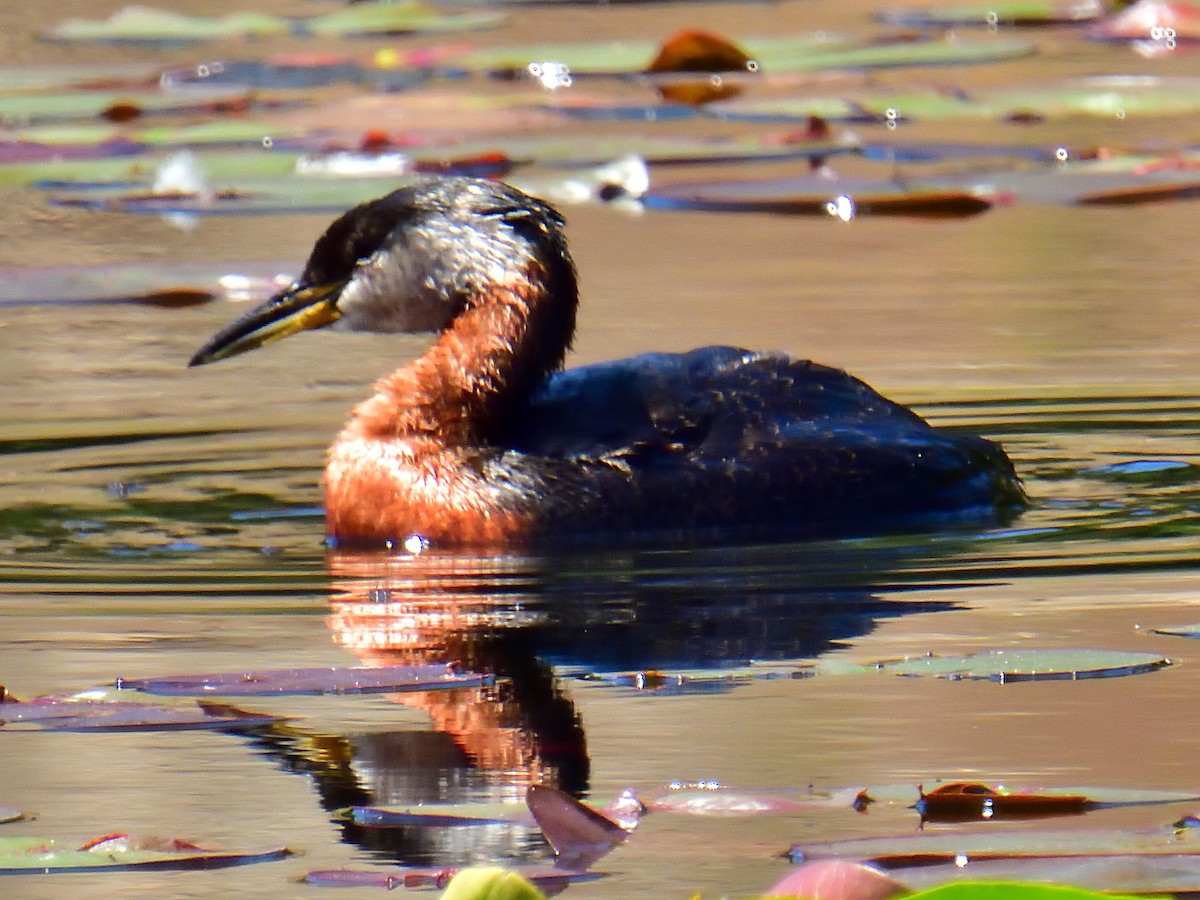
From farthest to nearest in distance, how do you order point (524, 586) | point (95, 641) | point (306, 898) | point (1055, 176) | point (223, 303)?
point (1055, 176)
point (223, 303)
point (524, 586)
point (95, 641)
point (306, 898)

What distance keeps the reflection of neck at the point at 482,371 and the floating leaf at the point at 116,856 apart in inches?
118

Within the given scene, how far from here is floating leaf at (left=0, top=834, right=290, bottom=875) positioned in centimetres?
341

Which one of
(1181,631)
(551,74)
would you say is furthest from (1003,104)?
(1181,631)

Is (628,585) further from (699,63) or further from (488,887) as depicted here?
(699,63)

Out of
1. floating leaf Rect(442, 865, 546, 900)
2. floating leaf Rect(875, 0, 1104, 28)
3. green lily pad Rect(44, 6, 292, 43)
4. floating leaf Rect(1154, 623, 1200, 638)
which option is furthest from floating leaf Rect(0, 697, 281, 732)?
floating leaf Rect(875, 0, 1104, 28)

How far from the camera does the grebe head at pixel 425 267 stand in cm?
654

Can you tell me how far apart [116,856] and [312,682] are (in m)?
1.07

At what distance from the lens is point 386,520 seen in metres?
6.34

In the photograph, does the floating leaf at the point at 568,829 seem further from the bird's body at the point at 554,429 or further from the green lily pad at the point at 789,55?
the green lily pad at the point at 789,55

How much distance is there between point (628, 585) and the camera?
18.3ft

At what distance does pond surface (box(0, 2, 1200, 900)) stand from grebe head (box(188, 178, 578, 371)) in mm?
481

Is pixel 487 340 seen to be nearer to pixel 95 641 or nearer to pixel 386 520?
pixel 386 520

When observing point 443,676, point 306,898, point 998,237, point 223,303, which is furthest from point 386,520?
point 998,237

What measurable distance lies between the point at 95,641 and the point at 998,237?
21.5ft
